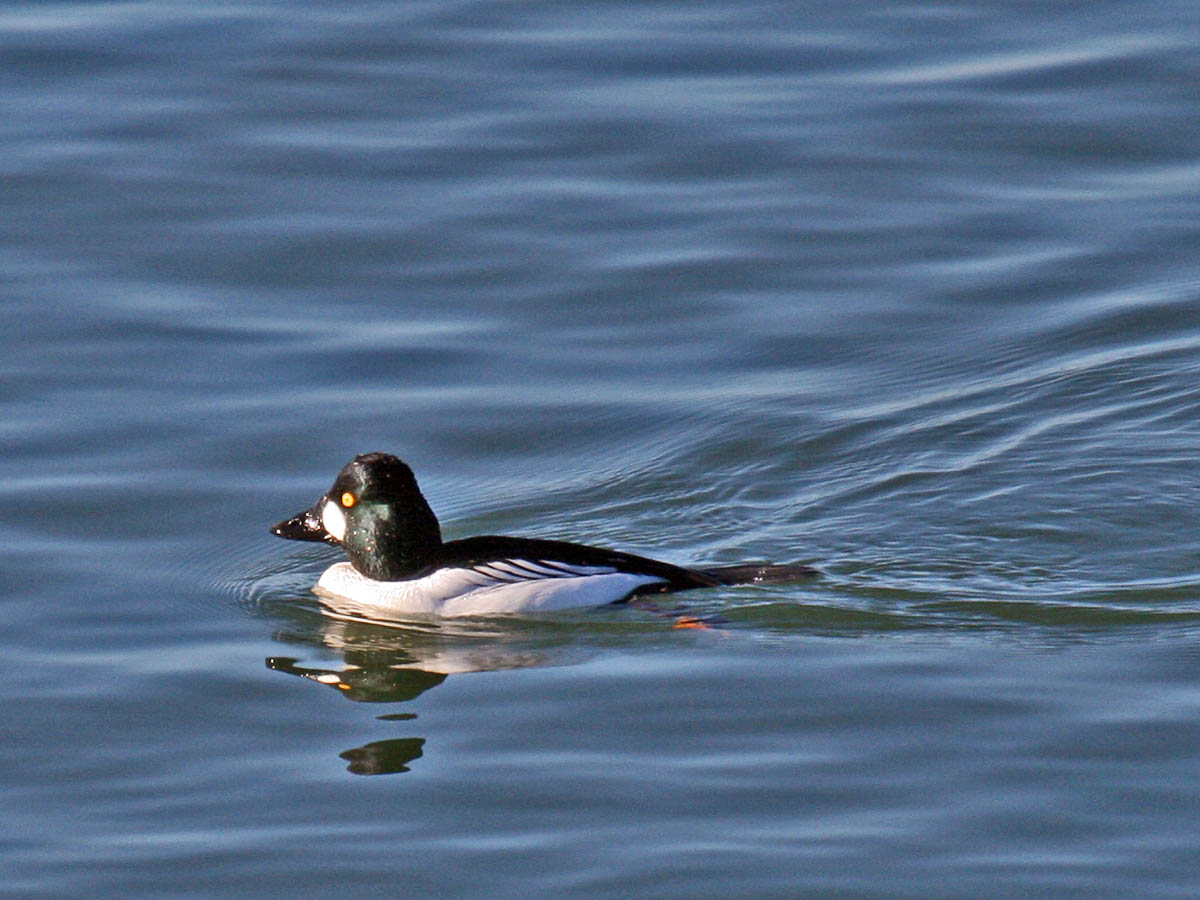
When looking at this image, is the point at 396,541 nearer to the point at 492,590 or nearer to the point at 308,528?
the point at 308,528

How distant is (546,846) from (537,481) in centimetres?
419

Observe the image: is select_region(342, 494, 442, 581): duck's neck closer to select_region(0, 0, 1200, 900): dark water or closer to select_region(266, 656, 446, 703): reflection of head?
select_region(0, 0, 1200, 900): dark water

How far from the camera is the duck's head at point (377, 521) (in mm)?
10195

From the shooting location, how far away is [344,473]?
10242 mm

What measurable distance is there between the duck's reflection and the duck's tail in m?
0.89

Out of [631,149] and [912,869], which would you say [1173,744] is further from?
[631,149]

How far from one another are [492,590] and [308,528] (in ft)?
3.10

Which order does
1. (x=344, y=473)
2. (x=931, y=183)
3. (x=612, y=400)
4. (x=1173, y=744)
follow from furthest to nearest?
(x=931, y=183) → (x=612, y=400) → (x=344, y=473) → (x=1173, y=744)

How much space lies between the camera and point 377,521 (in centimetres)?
1028

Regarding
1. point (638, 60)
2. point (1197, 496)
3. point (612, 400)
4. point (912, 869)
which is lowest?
point (912, 869)

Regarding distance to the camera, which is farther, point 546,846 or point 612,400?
point 612,400

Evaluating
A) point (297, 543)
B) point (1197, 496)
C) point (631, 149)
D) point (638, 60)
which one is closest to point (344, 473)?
point (297, 543)

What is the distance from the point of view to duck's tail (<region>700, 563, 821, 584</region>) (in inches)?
396

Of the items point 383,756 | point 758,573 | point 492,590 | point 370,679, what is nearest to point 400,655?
point 370,679
